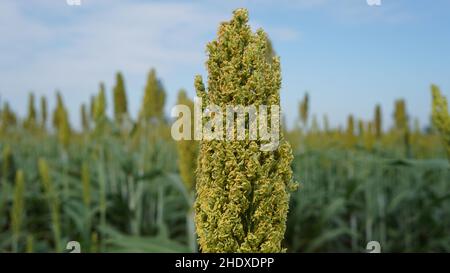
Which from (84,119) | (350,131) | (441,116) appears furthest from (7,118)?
(441,116)

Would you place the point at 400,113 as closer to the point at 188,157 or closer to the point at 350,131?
the point at 350,131

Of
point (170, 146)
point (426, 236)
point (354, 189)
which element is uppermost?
point (170, 146)

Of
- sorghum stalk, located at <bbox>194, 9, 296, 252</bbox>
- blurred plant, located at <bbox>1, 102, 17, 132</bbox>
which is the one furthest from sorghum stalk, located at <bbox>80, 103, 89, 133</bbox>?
sorghum stalk, located at <bbox>194, 9, 296, 252</bbox>

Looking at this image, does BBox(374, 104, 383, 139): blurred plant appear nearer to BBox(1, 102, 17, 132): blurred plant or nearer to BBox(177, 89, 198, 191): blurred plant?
BBox(177, 89, 198, 191): blurred plant

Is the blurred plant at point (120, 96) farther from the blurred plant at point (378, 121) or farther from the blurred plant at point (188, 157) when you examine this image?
the blurred plant at point (378, 121)

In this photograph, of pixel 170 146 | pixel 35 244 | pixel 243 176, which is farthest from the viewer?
pixel 170 146

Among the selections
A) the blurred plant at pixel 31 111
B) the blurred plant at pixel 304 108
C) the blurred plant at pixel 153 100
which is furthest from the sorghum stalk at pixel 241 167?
the blurred plant at pixel 31 111

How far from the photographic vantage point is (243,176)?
1919 mm

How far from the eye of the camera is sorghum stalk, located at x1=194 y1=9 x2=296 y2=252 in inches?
76.0

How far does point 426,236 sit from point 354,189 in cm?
91

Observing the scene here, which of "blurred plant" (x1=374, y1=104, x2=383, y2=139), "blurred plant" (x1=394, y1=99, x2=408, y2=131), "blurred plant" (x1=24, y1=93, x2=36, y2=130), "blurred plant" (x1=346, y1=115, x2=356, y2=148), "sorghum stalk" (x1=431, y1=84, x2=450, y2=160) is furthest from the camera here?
"blurred plant" (x1=24, y1=93, x2=36, y2=130)
